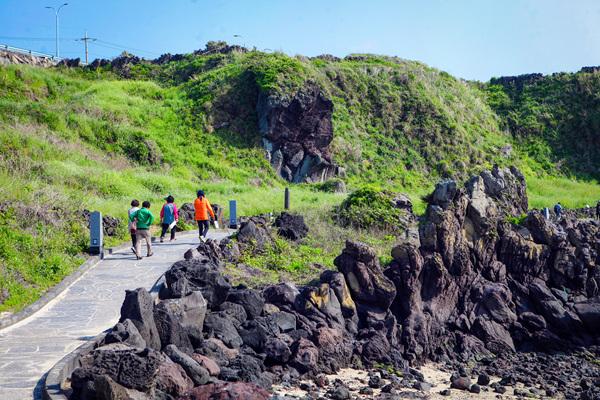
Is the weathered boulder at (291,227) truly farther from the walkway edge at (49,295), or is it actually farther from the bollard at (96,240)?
the walkway edge at (49,295)

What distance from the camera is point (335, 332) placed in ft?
45.8

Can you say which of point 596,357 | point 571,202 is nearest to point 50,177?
point 596,357

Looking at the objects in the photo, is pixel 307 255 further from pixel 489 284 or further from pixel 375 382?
pixel 375 382

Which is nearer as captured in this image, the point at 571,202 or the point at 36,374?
the point at 36,374

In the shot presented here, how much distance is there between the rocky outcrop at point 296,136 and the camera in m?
40.6

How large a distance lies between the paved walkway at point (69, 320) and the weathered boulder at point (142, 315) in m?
1.10

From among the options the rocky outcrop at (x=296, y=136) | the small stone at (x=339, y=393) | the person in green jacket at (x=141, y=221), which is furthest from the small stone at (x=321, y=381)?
the rocky outcrop at (x=296, y=136)

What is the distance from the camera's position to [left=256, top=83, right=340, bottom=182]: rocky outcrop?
133 ft

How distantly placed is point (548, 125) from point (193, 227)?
45967mm

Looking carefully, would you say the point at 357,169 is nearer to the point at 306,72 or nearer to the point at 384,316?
the point at 306,72

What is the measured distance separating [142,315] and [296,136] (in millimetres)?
31696

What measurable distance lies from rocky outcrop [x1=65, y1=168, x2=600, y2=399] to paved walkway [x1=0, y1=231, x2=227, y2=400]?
1.00 meters

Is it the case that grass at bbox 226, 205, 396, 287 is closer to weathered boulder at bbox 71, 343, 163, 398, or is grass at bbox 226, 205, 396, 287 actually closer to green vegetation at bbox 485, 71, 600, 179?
weathered boulder at bbox 71, 343, 163, 398

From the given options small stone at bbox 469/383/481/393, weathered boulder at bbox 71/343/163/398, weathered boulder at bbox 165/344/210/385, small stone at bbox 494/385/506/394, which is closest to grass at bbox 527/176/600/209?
small stone at bbox 494/385/506/394
